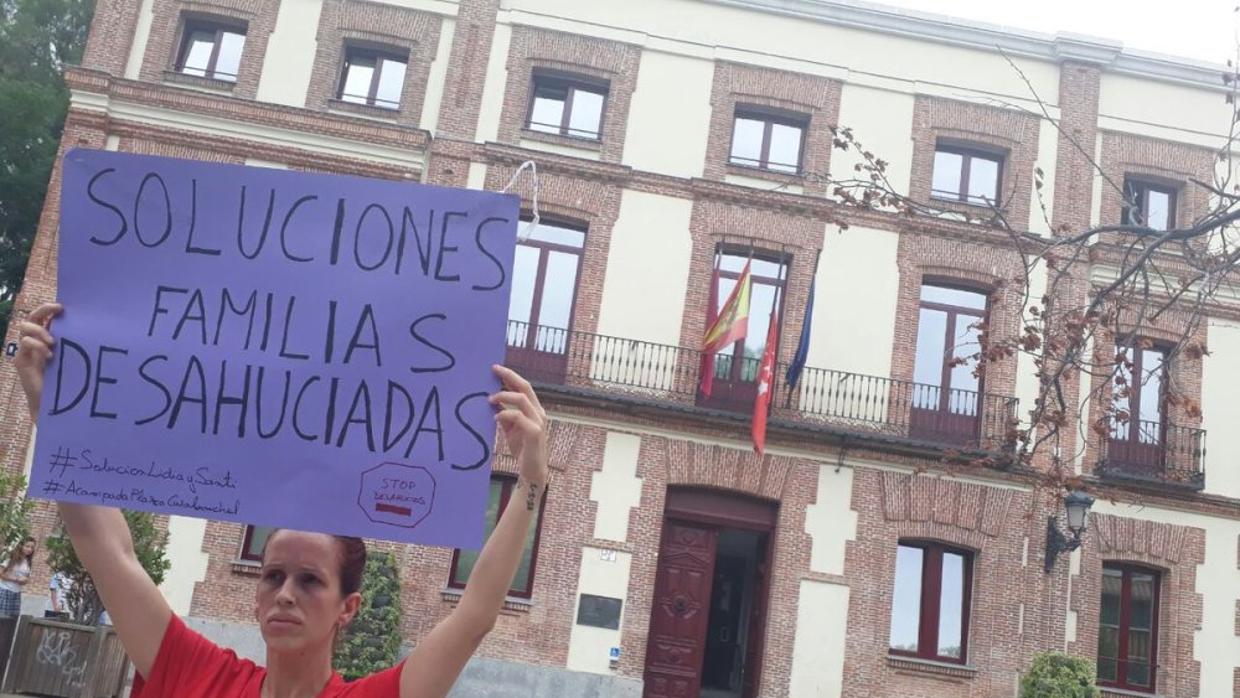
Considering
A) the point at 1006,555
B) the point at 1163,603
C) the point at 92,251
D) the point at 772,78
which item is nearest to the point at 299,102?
the point at 772,78

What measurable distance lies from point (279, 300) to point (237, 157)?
1524 centimetres

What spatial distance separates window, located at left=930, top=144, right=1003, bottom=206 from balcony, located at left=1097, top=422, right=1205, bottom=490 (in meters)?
4.62

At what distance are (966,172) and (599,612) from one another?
1001 cm

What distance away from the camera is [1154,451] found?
1680 centimetres

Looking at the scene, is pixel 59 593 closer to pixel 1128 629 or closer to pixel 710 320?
pixel 710 320

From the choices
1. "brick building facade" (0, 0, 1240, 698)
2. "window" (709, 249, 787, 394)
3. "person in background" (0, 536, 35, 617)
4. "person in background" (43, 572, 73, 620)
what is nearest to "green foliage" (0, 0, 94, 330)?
"brick building facade" (0, 0, 1240, 698)

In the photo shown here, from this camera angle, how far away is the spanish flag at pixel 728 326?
15.1 m

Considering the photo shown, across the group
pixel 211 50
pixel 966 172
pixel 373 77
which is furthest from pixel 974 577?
pixel 211 50

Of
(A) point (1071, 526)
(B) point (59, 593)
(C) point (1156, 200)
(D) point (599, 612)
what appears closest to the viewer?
(B) point (59, 593)

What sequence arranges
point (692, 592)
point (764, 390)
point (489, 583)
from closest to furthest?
point (489, 583) → point (764, 390) → point (692, 592)

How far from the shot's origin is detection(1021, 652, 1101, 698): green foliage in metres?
14.6

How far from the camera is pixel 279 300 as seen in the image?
9.60ft

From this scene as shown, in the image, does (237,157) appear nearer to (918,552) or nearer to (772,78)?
(772,78)

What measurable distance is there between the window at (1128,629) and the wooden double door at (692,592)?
5.54 m
